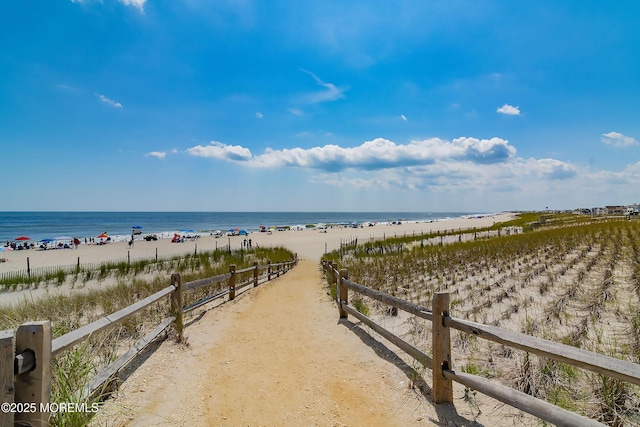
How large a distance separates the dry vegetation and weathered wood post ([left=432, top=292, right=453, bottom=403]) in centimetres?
70

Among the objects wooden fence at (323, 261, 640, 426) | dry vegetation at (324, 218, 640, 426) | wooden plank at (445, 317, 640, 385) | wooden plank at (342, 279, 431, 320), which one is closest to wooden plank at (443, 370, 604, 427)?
wooden fence at (323, 261, 640, 426)

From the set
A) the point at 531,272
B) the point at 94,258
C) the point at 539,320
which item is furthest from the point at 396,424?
the point at 94,258

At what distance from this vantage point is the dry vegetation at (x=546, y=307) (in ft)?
12.5

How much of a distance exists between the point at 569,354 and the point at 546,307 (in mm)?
5097

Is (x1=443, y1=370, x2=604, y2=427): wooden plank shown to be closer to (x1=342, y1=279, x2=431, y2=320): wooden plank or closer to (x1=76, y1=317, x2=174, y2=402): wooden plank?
(x1=342, y1=279, x2=431, y2=320): wooden plank

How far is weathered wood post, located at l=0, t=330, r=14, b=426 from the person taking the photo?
7.08 ft

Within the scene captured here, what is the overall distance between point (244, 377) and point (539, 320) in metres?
5.45

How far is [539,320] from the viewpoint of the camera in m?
6.16

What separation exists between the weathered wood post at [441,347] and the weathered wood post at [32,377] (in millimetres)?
3810

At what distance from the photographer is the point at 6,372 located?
2180 mm

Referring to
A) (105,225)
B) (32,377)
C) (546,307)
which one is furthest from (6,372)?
(105,225)

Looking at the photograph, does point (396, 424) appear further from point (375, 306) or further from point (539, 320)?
point (375, 306)

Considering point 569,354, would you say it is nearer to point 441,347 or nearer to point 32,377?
point 441,347

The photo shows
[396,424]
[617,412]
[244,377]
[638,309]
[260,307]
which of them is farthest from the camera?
[260,307]
